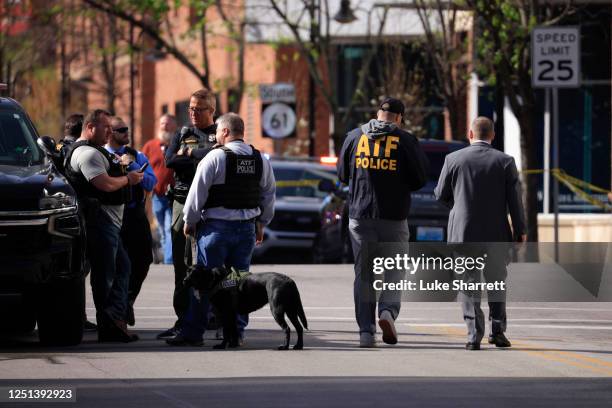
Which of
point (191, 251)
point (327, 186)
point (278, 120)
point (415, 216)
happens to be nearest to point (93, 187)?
point (191, 251)

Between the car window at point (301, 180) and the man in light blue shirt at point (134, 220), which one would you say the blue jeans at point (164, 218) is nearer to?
the man in light blue shirt at point (134, 220)

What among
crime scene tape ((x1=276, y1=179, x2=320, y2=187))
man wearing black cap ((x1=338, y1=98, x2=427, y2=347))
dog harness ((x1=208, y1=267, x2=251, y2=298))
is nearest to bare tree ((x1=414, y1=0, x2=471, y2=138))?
crime scene tape ((x1=276, y1=179, x2=320, y2=187))

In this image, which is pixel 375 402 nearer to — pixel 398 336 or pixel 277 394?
pixel 277 394

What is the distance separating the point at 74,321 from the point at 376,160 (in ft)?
9.02

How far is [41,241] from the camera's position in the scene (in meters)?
12.8

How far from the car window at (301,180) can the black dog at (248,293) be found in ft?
45.3

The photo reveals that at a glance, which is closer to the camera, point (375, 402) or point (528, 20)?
point (375, 402)

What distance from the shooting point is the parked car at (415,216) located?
23.3 m

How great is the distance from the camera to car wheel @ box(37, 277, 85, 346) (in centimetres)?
1331

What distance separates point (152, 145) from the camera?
20.0 m

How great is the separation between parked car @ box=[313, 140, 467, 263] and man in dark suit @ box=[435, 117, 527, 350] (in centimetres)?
863

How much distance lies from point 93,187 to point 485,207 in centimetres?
329

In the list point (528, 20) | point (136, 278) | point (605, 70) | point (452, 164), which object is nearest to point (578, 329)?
point (452, 164)

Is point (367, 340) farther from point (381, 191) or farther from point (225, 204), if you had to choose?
point (225, 204)
